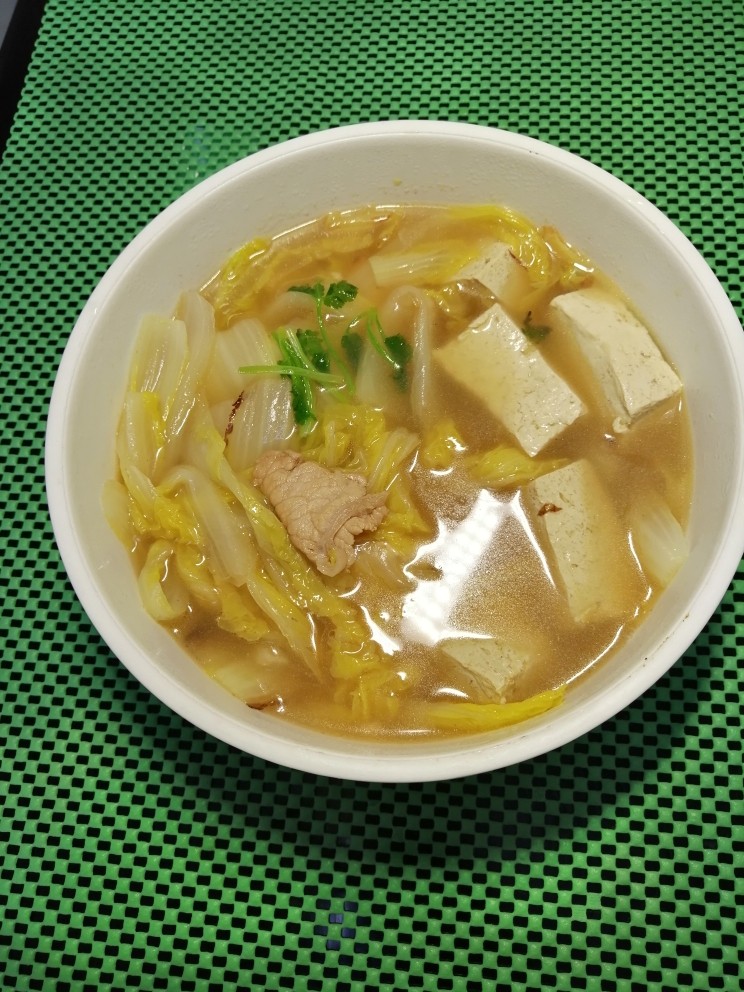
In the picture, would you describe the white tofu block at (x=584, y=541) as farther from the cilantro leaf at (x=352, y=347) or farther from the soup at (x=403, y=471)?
the cilantro leaf at (x=352, y=347)

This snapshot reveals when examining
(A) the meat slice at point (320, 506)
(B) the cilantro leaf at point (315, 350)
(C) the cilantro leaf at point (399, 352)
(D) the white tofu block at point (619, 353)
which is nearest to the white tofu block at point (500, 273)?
(D) the white tofu block at point (619, 353)

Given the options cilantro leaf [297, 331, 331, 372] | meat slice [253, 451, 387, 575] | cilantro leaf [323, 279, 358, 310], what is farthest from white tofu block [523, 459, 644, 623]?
cilantro leaf [323, 279, 358, 310]

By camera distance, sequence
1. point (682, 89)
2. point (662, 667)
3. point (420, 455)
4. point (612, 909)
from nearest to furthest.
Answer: point (662, 667) → point (612, 909) → point (420, 455) → point (682, 89)

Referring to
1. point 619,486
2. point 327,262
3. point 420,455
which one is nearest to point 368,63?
point 327,262

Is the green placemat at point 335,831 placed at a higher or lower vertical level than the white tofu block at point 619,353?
lower

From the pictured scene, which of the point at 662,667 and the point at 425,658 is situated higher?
the point at 662,667

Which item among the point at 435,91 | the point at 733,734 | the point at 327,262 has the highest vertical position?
the point at 435,91

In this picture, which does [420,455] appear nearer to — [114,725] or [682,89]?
[114,725]
